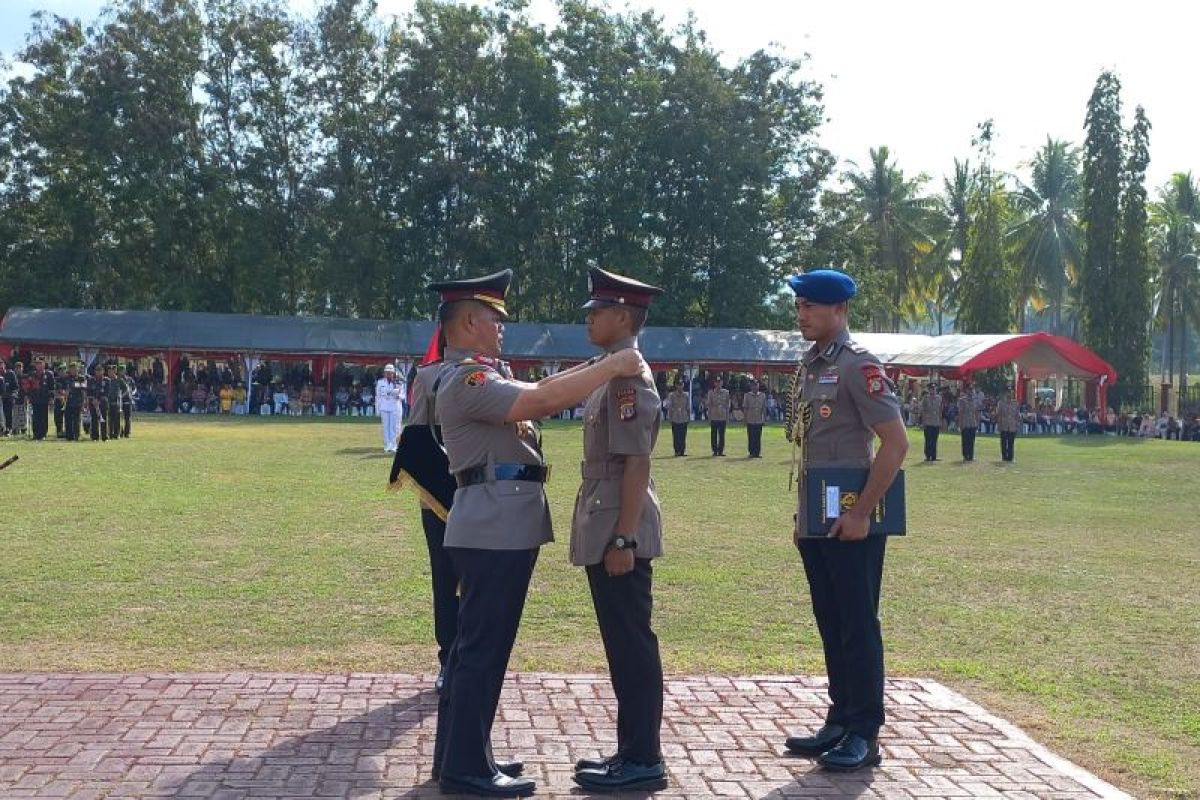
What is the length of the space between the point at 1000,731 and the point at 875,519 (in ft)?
3.89

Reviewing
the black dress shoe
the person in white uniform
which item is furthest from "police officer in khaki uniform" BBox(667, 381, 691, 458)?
the black dress shoe

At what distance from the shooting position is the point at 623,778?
15.4ft

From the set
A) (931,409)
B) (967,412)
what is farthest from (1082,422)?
(931,409)

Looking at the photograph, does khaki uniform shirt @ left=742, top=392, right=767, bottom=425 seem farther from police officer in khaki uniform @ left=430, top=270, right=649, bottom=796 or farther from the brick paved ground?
police officer in khaki uniform @ left=430, top=270, right=649, bottom=796

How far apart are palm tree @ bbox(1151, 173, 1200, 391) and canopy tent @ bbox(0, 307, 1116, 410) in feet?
80.1

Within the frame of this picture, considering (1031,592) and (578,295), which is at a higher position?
(578,295)

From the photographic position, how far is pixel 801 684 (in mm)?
6293

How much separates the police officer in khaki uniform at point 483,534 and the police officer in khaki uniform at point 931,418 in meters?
21.2

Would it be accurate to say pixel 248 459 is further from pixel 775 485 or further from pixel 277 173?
pixel 277 173

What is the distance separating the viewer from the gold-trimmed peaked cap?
4.80 metres

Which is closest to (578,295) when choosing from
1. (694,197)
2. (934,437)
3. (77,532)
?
(694,197)

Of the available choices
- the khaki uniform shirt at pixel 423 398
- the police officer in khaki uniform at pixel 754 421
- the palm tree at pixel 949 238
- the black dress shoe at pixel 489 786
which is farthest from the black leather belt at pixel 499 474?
the palm tree at pixel 949 238

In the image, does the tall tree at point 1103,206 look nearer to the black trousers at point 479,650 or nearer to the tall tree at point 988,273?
the tall tree at point 988,273

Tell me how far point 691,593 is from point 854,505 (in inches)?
154
